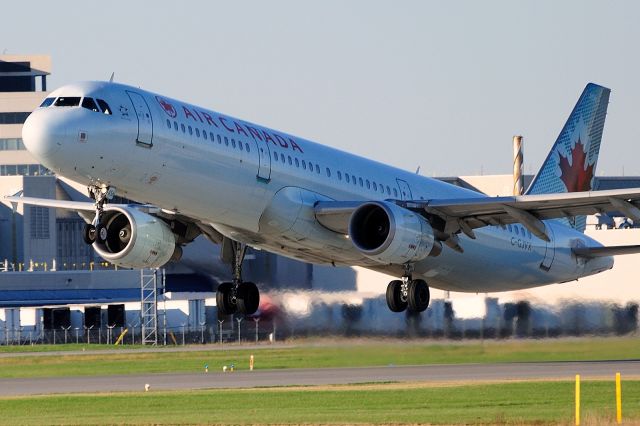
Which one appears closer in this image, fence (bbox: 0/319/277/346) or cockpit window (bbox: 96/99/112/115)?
cockpit window (bbox: 96/99/112/115)

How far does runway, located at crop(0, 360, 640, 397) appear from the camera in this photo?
50.2m

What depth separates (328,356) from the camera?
56.6 meters

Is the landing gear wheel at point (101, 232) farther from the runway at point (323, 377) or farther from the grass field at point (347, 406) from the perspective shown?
the runway at point (323, 377)

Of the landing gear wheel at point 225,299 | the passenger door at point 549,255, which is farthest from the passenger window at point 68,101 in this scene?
the passenger door at point 549,255

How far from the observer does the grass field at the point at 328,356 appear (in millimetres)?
51781

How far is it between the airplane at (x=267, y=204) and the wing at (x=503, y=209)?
0.05 m

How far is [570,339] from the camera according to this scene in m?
52.1

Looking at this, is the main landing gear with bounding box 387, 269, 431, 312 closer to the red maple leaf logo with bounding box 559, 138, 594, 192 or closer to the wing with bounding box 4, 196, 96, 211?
the wing with bounding box 4, 196, 96, 211

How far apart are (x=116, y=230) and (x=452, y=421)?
461 inches

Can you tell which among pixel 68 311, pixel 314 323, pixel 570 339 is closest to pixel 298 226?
pixel 314 323

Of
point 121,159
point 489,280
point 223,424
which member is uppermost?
point 121,159

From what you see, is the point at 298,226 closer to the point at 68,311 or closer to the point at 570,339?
the point at 570,339

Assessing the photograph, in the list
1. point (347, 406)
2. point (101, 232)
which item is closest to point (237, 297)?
point (347, 406)

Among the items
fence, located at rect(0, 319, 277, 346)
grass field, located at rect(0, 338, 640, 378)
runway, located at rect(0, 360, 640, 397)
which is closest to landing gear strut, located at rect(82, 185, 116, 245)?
runway, located at rect(0, 360, 640, 397)
